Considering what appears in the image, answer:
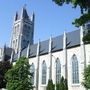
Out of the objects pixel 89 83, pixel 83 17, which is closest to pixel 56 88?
pixel 89 83

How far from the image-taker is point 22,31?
260 feet

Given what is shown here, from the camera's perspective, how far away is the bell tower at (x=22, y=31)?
77325mm

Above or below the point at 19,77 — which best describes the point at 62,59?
above

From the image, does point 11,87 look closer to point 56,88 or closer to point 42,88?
point 56,88

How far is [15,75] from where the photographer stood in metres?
36.7

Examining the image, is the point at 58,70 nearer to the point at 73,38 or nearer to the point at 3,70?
the point at 73,38

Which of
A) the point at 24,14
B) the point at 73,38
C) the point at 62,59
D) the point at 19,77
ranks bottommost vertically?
A: the point at 19,77

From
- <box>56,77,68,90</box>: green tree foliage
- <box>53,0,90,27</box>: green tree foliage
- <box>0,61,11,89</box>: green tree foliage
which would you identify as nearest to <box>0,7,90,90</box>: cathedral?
<box>56,77,68,90</box>: green tree foliage

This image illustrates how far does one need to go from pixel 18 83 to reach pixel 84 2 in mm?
25771

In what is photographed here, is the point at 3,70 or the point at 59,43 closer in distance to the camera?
the point at 59,43

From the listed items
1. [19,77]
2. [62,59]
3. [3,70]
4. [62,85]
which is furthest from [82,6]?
[3,70]

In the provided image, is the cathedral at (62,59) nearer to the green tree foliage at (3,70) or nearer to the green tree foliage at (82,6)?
the green tree foliage at (3,70)

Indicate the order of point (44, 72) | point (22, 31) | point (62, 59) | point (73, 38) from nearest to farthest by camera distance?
point (62, 59) → point (73, 38) → point (44, 72) → point (22, 31)

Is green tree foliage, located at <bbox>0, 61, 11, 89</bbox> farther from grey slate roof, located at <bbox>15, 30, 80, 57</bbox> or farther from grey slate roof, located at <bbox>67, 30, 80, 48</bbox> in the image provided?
grey slate roof, located at <bbox>67, 30, 80, 48</bbox>
